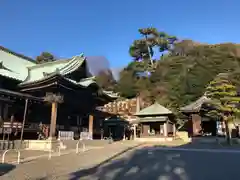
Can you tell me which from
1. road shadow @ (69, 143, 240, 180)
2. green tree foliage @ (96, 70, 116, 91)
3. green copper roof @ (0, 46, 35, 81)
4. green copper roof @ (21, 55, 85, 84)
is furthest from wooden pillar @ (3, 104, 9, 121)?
green tree foliage @ (96, 70, 116, 91)

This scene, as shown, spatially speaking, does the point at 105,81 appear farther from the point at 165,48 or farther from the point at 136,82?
the point at 165,48

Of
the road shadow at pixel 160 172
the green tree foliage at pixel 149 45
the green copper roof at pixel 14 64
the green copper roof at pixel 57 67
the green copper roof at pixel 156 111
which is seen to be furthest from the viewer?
the green tree foliage at pixel 149 45

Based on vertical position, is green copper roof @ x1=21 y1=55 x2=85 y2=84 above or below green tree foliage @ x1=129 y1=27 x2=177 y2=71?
below

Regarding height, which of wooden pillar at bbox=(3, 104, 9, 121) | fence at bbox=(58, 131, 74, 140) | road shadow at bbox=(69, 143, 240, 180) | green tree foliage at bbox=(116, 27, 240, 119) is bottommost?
road shadow at bbox=(69, 143, 240, 180)

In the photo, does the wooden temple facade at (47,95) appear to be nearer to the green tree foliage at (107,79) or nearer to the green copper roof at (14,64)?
the green copper roof at (14,64)

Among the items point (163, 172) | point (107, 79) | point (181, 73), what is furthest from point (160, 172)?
point (107, 79)

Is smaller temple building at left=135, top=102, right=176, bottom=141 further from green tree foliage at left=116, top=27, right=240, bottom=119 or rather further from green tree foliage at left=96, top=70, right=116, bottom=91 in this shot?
green tree foliage at left=96, top=70, right=116, bottom=91

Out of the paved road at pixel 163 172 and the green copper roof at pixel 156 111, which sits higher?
the green copper roof at pixel 156 111

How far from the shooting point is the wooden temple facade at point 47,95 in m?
20.2

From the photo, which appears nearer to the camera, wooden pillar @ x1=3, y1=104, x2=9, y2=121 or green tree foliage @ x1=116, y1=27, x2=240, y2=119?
wooden pillar @ x1=3, y1=104, x2=9, y2=121

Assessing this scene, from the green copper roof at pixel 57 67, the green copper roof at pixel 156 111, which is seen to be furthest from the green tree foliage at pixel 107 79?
the green copper roof at pixel 57 67

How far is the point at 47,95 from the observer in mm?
21406

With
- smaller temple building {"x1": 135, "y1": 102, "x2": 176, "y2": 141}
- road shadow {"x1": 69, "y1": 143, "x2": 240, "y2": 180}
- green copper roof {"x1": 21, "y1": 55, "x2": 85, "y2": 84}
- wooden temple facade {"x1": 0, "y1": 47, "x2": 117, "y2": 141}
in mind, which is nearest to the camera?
road shadow {"x1": 69, "y1": 143, "x2": 240, "y2": 180}

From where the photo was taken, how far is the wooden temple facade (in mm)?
20203
